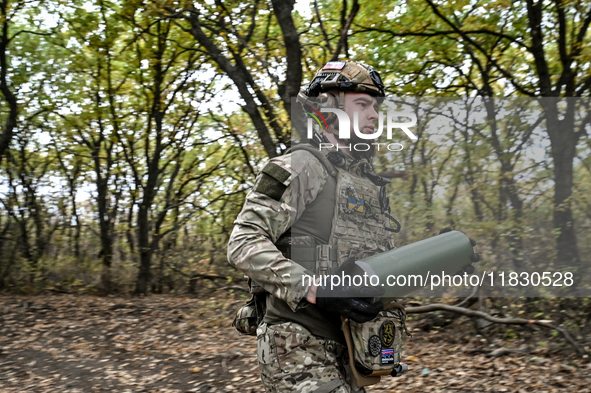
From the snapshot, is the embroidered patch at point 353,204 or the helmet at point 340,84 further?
the helmet at point 340,84

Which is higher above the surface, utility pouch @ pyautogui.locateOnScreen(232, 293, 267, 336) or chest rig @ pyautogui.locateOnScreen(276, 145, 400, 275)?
chest rig @ pyautogui.locateOnScreen(276, 145, 400, 275)

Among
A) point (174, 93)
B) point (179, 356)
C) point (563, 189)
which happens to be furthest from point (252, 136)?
point (563, 189)

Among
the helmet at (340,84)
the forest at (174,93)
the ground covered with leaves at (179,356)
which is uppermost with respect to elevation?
the forest at (174,93)

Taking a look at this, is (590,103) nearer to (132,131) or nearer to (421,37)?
(421,37)

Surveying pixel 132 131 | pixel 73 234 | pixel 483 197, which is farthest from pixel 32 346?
pixel 483 197

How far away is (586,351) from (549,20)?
11.7ft

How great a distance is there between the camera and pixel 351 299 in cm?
174

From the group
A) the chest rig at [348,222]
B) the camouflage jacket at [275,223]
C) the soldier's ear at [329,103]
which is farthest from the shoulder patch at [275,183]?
the soldier's ear at [329,103]

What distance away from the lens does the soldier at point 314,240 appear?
1814 millimetres

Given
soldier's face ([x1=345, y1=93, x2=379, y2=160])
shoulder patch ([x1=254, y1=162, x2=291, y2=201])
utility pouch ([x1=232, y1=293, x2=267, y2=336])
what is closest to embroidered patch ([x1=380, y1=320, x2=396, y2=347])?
utility pouch ([x1=232, y1=293, x2=267, y2=336])

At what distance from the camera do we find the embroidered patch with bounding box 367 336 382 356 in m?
1.94

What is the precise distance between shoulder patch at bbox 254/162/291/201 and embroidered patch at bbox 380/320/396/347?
2.18 ft

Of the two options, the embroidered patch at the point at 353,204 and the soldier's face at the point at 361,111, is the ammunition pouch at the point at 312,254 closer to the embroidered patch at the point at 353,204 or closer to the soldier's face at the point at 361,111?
the embroidered patch at the point at 353,204

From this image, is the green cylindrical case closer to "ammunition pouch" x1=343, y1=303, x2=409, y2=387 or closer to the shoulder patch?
"ammunition pouch" x1=343, y1=303, x2=409, y2=387
